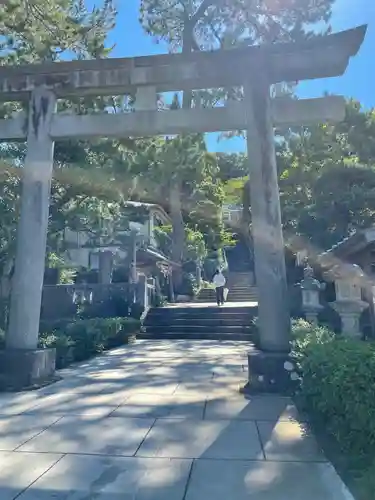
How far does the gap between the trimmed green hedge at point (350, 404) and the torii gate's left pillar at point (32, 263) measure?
4587 mm

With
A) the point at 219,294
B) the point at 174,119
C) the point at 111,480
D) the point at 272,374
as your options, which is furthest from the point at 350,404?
the point at 219,294

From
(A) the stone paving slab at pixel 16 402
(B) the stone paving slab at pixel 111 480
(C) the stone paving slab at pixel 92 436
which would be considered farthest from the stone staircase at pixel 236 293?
(B) the stone paving slab at pixel 111 480

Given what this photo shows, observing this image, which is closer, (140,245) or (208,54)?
(208,54)

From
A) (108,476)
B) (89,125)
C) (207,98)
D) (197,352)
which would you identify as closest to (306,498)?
(108,476)

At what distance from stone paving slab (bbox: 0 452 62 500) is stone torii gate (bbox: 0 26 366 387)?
10.1 ft

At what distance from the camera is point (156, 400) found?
5.89 m

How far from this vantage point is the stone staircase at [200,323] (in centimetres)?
1396

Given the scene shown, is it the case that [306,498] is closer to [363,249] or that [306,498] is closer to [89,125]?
[363,249]

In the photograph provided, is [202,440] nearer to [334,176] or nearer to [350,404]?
[350,404]

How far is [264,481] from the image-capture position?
3271 mm

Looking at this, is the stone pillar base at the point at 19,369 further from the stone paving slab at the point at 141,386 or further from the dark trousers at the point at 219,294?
the dark trousers at the point at 219,294

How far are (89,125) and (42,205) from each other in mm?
1636

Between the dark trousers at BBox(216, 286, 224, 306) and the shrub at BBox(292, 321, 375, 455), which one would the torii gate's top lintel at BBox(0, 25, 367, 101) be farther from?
the dark trousers at BBox(216, 286, 224, 306)

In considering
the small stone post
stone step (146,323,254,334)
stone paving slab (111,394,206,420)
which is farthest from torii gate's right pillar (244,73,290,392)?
the small stone post
